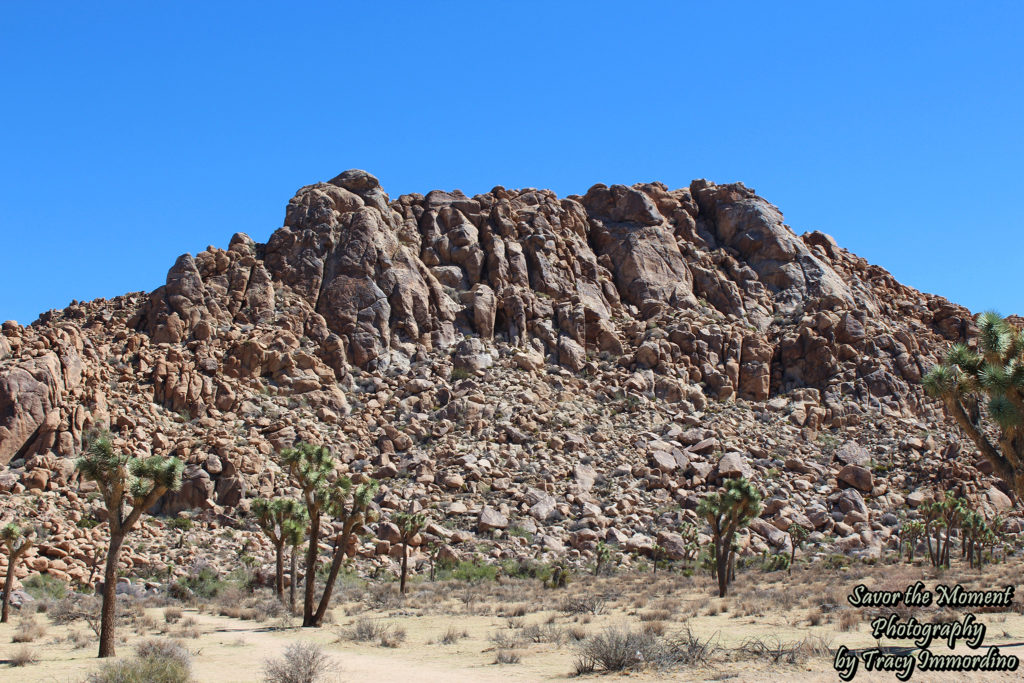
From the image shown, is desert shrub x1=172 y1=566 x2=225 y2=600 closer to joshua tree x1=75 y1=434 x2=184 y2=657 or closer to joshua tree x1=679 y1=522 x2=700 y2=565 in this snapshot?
joshua tree x1=75 y1=434 x2=184 y2=657

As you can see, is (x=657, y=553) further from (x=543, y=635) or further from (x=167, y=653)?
(x=167, y=653)

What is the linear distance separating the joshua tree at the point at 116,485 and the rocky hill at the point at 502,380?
17.1 metres

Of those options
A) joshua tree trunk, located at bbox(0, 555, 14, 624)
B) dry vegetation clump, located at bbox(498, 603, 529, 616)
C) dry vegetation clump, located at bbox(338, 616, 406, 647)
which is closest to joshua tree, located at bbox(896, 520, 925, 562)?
dry vegetation clump, located at bbox(498, 603, 529, 616)

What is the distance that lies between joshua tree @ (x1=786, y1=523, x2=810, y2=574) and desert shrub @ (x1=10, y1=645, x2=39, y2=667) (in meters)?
32.8

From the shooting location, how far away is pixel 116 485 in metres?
17.5

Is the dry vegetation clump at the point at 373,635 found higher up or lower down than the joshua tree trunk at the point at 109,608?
Answer: lower down

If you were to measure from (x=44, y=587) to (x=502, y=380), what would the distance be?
98.1 ft

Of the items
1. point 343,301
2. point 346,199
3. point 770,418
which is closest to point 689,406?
point 770,418

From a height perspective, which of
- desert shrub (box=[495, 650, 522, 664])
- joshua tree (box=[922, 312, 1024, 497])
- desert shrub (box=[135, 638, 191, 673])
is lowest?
desert shrub (box=[495, 650, 522, 664])

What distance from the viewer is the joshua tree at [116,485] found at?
17.2 meters

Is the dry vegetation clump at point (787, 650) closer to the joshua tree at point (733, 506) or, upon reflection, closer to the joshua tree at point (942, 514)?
the joshua tree at point (733, 506)

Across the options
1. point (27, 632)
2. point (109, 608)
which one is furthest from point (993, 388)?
point (27, 632)

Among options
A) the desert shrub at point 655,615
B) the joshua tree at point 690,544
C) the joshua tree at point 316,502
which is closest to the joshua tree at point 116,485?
the joshua tree at point 316,502

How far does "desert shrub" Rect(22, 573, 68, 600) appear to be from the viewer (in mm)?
28797
